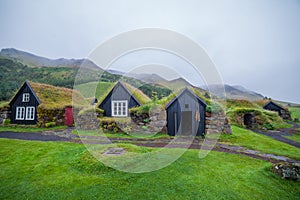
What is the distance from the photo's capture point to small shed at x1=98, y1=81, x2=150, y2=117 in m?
19.3

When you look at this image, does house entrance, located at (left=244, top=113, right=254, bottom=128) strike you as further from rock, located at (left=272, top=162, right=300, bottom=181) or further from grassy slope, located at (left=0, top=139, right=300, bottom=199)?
rock, located at (left=272, top=162, right=300, bottom=181)

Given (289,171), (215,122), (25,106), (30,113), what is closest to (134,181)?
(289,171)

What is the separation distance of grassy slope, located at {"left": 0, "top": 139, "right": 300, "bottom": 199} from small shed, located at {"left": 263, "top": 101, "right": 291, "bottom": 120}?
118 ft

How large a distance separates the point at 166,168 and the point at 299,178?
18.1 feet

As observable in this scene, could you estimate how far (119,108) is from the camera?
19.5 meters

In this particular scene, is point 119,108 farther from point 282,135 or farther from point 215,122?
point 282,135

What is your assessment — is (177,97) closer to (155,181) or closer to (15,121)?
(155,181)

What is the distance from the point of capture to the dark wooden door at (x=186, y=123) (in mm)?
15711

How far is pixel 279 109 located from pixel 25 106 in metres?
48.2

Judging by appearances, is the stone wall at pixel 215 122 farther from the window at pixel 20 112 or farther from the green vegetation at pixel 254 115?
the window at pixel 20 112

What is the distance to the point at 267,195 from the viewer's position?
224 inches

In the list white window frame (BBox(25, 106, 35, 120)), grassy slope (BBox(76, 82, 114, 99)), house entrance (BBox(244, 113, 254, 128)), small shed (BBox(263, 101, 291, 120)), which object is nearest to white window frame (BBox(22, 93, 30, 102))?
white window frame (BBox(25, 106, 35, 120))

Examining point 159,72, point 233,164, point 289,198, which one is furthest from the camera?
point 159,72

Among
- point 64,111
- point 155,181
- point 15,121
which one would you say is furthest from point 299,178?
point 15,121
